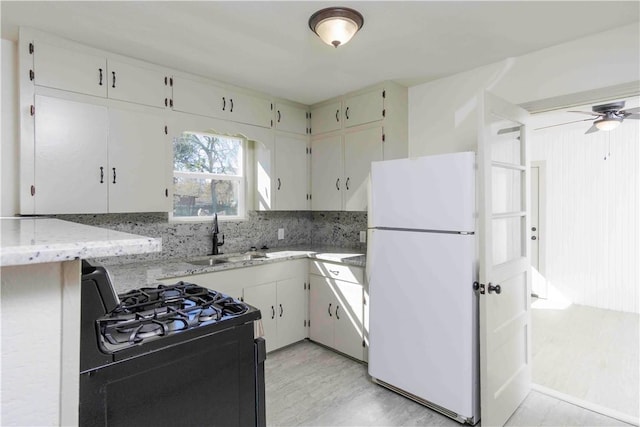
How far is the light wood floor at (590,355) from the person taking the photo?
2494 mm

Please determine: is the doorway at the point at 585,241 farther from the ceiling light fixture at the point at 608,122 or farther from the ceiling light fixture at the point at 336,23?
the ceiling light fixture at the point at 336,23

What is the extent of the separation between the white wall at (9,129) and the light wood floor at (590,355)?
13.2 ft

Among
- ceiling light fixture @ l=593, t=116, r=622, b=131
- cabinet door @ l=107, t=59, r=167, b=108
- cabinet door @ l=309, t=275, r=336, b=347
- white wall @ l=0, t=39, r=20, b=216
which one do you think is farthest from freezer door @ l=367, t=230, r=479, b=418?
ceiling light fixture @ l=593, t=116, r=622, b=131

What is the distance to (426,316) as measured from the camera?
2.27 m

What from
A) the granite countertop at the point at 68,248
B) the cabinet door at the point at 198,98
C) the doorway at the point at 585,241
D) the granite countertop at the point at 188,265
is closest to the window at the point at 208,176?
the cabinet door at the point at 198,98

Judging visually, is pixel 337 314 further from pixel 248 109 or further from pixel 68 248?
pixel 68 248

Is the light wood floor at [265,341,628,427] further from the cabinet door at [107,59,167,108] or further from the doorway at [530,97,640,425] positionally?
the cabinet door at [107,59,167,108]

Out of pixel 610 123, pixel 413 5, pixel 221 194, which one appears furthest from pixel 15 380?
pixel 610 123

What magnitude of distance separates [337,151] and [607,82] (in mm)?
2113

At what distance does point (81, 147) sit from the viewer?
2.33 m

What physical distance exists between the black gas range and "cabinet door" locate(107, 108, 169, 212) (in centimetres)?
137

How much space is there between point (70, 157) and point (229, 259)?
1438mm

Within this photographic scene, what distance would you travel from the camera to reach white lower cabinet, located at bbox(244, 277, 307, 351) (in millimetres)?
2975

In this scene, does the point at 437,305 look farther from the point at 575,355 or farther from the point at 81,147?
the point at 81,147
